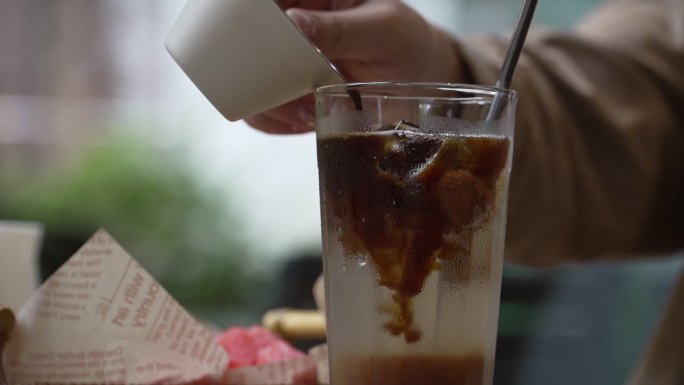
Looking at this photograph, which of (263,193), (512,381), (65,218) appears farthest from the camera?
(263,193)

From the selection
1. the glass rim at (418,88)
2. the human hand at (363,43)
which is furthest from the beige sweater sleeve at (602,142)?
the glass rim at (418,88)

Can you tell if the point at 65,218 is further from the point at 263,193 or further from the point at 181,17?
the point at 181,17

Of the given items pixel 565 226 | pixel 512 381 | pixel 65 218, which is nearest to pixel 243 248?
pixel 65 218

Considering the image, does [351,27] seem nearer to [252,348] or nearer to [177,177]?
[252,348]

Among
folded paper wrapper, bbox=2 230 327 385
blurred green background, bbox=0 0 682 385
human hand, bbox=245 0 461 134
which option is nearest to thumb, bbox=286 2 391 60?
human hand, bbox=245 0 461 134

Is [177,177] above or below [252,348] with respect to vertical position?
below

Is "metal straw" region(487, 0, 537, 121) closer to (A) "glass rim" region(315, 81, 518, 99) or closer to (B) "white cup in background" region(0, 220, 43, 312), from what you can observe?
(A) "glass rim" region(315, 81, 518, 99)

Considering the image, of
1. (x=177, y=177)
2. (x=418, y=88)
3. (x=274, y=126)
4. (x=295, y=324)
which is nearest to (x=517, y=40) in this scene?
(x=418, y=88)
